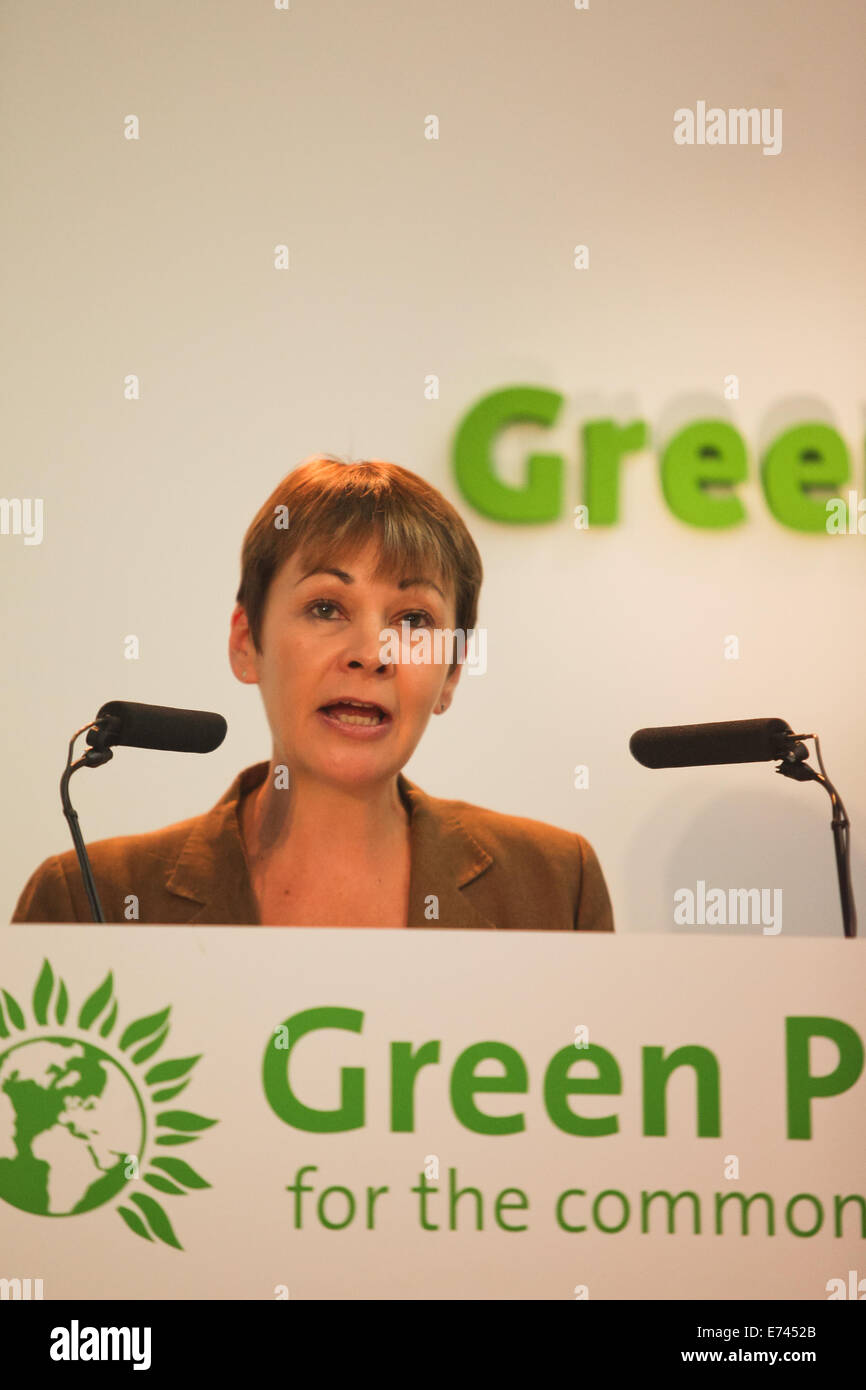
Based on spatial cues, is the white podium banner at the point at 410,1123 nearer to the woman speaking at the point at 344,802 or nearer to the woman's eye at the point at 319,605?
the woman speaking at the point at 344,802

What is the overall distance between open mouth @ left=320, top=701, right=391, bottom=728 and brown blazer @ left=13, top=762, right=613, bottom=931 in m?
0.16

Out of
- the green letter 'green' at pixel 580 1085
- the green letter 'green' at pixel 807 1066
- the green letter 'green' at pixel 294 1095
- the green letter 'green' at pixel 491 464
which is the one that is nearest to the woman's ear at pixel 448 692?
the green letter 'green' at pixel 491 464

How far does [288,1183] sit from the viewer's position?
295 centimetres

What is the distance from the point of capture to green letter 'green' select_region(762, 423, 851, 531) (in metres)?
3.05

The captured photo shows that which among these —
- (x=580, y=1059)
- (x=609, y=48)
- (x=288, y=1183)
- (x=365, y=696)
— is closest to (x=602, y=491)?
(x=365, y=696)

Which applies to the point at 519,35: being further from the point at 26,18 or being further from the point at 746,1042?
the point at 746,1042

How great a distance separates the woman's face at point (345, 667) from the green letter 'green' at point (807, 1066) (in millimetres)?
1142

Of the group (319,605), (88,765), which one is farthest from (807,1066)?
(88,765)

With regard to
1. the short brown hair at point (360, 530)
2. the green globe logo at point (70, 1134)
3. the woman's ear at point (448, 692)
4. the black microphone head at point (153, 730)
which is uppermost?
the short brown hair at point (360, 530)

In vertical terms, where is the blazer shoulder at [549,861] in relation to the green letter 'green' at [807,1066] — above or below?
above

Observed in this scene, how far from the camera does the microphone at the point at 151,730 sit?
9.80 feet

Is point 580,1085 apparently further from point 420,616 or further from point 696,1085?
point 420,616

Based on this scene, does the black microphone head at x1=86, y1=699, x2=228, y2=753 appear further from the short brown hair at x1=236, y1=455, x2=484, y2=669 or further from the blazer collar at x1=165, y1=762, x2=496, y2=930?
the short brown hair at x1=236, y1=455, x2=484, y2=669

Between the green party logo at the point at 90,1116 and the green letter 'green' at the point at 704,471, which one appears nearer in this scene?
the green party logo at the point at 90,1116
